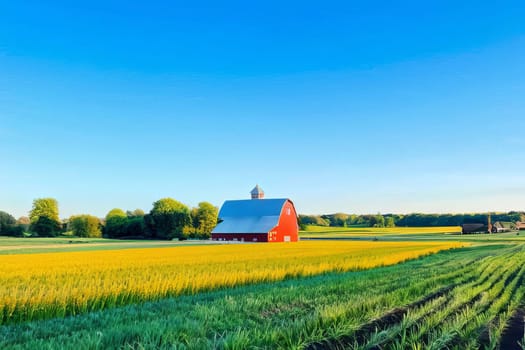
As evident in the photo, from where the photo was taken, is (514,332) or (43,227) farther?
(43,227)

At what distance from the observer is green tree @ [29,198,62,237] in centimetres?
9850

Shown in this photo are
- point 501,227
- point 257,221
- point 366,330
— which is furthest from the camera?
point 501,227

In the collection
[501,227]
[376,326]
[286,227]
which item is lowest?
[501,227]

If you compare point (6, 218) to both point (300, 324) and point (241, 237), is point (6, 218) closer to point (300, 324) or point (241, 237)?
point (241, 237)

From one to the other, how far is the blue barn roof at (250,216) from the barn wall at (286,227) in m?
1.14

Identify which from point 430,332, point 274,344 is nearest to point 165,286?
point 274,344

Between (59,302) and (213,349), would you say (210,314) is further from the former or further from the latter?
(59,302)

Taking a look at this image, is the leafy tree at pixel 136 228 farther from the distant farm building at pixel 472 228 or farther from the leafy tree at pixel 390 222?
the leafy tree at pixel 390 222

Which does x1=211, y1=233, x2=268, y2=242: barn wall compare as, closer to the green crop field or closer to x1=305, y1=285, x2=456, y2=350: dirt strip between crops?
the green crop field

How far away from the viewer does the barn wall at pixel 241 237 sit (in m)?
77.3

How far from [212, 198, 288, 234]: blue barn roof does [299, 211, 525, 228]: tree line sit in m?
63.5

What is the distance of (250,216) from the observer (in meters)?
83.2

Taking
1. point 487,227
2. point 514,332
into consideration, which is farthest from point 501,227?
point 514,332

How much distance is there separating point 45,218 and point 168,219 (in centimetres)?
3285
